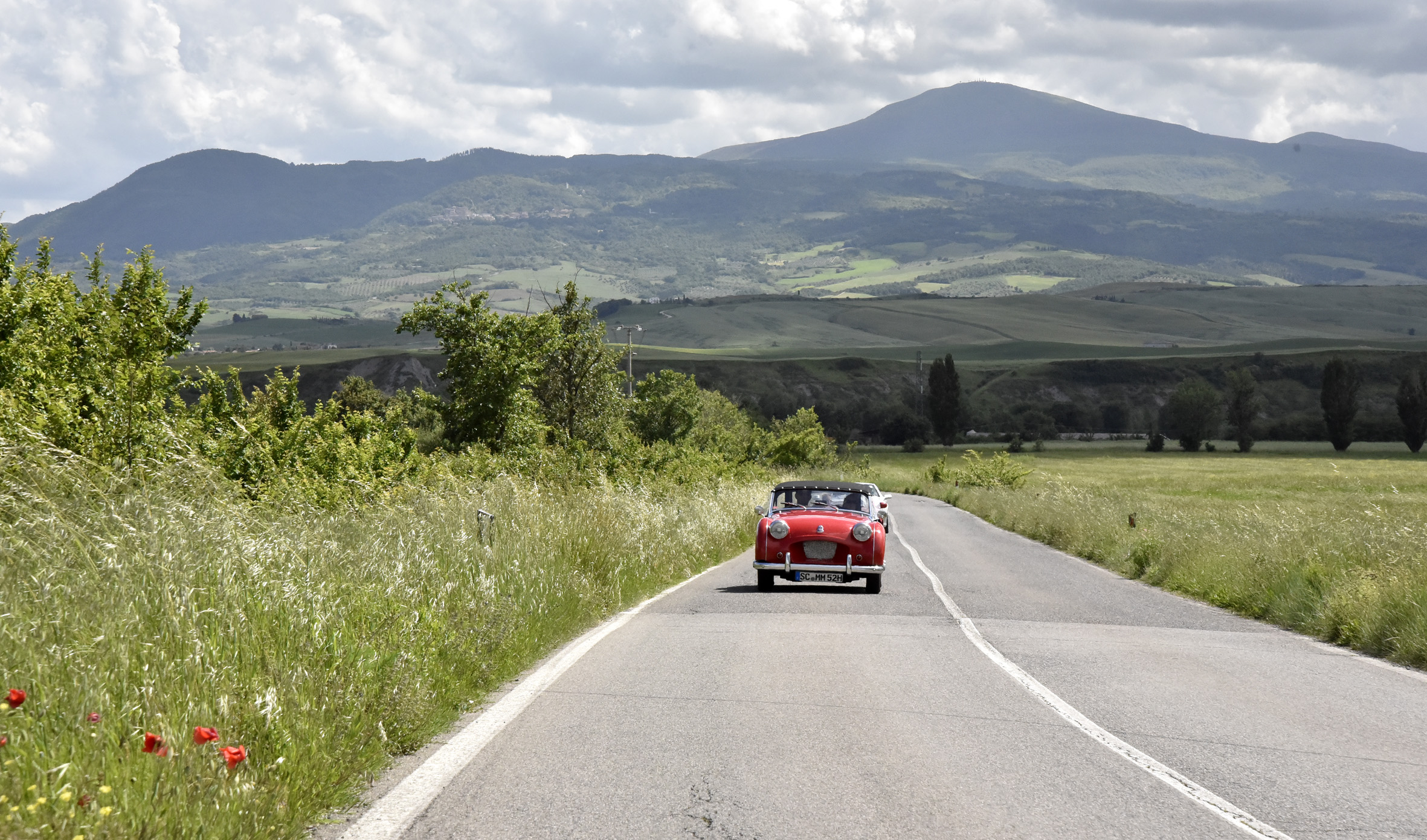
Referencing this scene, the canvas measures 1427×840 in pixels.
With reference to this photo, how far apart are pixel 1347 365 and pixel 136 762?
13359cm

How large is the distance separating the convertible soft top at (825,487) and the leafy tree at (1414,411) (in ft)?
378

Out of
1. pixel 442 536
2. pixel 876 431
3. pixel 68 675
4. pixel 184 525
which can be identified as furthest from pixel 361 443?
pixel 876 431

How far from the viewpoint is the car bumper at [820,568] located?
50.6ft

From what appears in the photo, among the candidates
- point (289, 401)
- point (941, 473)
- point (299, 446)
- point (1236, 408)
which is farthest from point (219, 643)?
point (1236, 408)

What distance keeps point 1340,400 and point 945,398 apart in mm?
39581

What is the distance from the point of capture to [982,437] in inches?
5487

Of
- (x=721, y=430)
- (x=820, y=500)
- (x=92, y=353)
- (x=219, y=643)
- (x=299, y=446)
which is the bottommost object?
(x=721, y=430)

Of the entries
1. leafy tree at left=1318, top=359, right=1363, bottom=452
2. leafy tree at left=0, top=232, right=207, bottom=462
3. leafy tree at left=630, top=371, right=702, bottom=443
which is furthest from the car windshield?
leafy tree at left=1318, top=359, right=1363, bottom=452

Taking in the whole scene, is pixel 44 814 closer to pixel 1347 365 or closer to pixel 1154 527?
pixel 1154 527

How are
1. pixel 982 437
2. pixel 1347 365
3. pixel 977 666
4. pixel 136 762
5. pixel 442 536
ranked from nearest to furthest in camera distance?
pixel 136 762
pixel 977 666
pixel 442 536
pixel 1347 365
pixel 982 437

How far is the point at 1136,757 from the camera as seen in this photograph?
6250 millimetres

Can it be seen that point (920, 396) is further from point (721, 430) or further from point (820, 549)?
point (820, 549)

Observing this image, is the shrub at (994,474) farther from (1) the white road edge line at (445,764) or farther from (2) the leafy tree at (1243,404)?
(2) the leafy tree at (1243,404)

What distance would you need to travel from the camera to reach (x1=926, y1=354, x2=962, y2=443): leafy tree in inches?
5025
